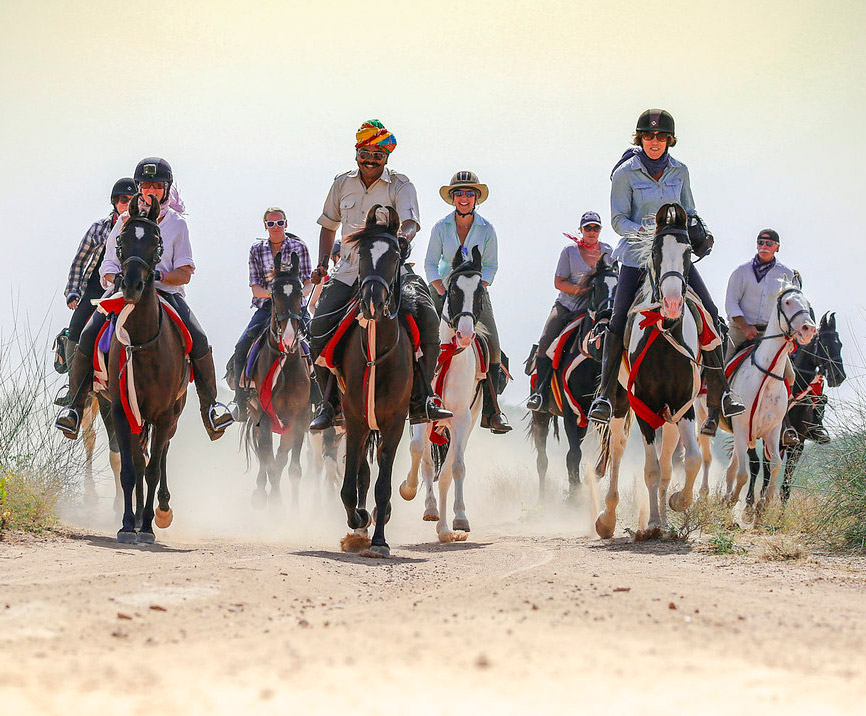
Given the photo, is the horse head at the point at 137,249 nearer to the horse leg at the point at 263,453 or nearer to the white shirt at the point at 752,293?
the horse leg at the point at 263,453

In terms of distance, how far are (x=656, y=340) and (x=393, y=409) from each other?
2704 millimetres

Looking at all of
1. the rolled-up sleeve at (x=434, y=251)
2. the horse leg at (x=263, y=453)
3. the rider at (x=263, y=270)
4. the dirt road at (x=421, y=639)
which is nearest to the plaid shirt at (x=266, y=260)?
the rider at (x=263, y=270)

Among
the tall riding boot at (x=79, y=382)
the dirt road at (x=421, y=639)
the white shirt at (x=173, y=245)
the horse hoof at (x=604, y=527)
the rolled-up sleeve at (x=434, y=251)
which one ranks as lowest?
the dirt road at (x=421, y=639)

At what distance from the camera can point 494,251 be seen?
12.2 m

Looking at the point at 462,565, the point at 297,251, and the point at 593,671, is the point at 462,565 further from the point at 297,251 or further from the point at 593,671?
the point at 297,251

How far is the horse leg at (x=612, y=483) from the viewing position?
36.0ft

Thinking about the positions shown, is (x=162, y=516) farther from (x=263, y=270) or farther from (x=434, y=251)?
(x=263, y=270)

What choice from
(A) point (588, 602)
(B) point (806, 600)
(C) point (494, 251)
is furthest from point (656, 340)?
(A) point (588, 602)

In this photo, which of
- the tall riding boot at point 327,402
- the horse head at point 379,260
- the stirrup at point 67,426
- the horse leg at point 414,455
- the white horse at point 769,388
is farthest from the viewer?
the white horse at point 769,388

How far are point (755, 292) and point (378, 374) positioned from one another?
292 inches

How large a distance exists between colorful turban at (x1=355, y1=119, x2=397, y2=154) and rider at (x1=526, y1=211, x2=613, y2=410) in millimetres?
5943

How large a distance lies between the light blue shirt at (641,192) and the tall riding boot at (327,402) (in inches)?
122

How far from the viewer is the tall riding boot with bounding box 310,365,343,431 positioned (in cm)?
940

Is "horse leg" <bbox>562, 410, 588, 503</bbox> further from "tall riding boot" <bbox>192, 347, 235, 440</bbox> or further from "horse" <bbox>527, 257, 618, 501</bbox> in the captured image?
"tall riding boot" <bbox>192, 347, 235, 440</bbox>
